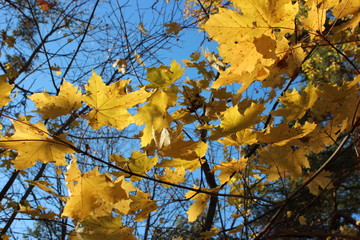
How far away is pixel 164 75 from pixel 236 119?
383 mm

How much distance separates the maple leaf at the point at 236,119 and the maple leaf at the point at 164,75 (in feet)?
1.04

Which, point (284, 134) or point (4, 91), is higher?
point (4, 91)

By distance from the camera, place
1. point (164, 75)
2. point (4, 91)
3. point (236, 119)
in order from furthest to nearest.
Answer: point (164, 75) < point (236, 119) < point (4, 91)

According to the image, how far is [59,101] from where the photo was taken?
885 millimetres

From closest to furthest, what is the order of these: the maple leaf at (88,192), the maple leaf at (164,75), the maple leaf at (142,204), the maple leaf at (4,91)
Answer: the maple leaf at (4,91) < the maple leaf at (88,192) < the maple leaf at (142,204) < the maple leaf at (164,75)

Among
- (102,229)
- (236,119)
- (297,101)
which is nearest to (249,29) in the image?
(236,119)

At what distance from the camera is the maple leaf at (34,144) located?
784 millimetres

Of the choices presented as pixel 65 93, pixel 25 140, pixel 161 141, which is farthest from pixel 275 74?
pixel 25 140

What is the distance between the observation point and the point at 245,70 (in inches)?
36.7

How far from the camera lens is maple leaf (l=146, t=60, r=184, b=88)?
1.10 metres

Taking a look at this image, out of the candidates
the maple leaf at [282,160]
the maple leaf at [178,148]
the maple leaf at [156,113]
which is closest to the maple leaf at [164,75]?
the maple leaf at [156,113]

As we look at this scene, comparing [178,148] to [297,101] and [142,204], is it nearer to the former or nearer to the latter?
[142,204]

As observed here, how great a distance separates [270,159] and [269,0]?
588mm

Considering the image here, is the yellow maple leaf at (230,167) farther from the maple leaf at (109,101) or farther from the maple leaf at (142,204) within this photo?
the maple leaf at (109,101)
